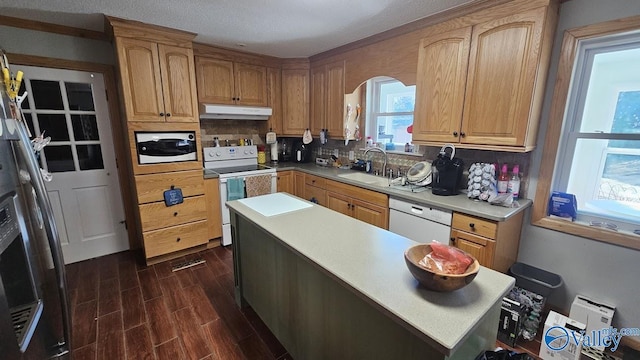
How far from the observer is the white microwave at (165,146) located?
2561mm

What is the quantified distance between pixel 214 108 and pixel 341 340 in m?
2.67

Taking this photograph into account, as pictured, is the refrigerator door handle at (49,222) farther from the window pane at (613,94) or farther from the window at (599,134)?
the window pane at (613,94)

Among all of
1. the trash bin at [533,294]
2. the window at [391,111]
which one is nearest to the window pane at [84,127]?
the window at [391,111]

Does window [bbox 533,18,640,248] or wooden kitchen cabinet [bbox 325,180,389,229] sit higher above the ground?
window [bbox 533,18,640,248]

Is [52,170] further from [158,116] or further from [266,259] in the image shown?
[266,259]

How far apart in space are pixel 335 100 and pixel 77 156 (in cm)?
280

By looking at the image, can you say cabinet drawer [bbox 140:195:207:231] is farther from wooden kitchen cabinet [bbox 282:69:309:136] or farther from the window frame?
the window frame

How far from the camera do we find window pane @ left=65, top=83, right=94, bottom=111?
260cm

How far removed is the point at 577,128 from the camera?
1876 millimetres

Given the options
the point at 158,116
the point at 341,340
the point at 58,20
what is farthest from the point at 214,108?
the point at 341,340

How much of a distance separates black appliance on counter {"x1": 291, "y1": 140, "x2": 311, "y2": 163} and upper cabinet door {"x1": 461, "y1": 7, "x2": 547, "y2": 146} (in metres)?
2.27

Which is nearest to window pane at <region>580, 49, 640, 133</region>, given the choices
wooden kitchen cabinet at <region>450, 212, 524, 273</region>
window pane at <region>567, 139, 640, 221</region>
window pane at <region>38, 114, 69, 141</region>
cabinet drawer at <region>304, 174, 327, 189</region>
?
Answer: window pane at <region>567, 139, 640, 221</region>

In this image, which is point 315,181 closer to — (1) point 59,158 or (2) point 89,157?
(2) point 89,157

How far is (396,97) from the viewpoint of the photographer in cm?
307
